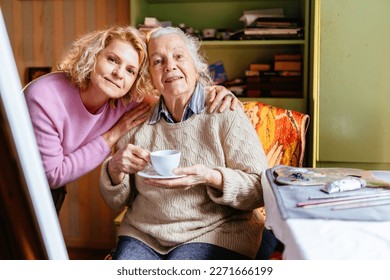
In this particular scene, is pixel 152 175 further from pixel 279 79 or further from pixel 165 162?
pixel 279 79

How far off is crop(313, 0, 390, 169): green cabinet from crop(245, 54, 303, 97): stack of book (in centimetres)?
19

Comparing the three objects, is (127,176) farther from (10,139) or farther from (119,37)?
(10,139)

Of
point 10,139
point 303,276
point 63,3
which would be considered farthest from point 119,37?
point 63,3

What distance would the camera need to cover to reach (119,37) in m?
1.28

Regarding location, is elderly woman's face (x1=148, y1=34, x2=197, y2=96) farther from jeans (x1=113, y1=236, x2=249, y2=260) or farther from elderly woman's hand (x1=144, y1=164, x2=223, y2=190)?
jeans (x1=113, y1=236, x2=249, y2=260)

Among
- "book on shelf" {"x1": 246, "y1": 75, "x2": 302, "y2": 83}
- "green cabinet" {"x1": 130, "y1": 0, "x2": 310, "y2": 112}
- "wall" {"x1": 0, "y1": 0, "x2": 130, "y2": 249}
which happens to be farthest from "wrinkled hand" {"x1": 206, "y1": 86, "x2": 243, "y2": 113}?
"wall" {"x1": 0, "y1": 0, "x2": 130, "y2": 249}

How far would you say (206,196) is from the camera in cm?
121

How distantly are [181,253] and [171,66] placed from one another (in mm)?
488

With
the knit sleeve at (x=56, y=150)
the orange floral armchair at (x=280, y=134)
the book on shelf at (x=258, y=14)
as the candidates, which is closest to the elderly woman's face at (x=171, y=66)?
the knit sleeve at (x=56, y=150)

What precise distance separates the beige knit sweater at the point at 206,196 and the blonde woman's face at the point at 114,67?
17 centimetres

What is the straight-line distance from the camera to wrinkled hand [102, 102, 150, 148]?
4.35ft

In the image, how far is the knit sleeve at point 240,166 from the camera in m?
1.13

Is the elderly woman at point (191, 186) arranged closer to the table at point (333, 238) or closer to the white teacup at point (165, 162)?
the white teacup at point (165, 162)

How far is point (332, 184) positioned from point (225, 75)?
1637mm
